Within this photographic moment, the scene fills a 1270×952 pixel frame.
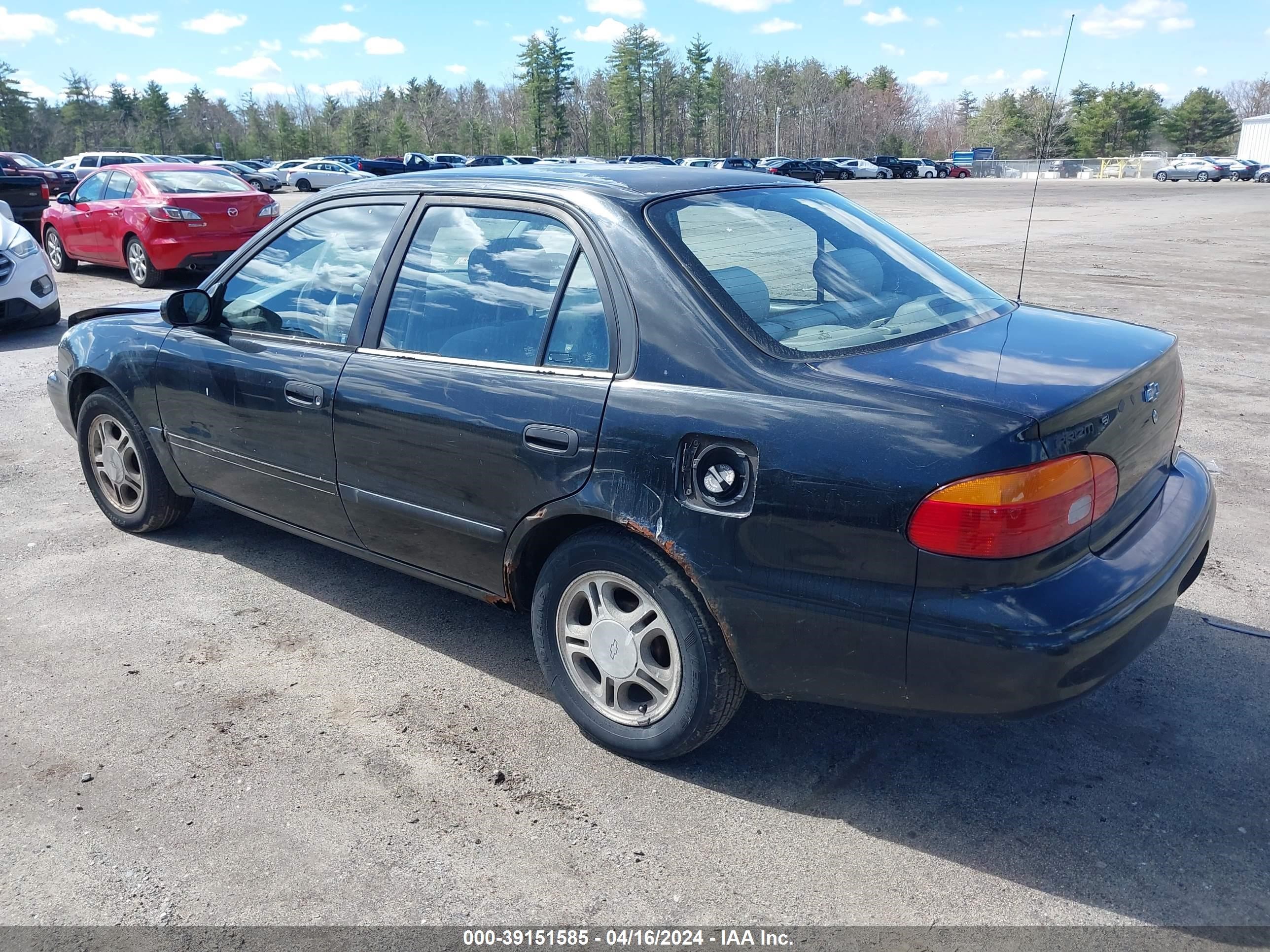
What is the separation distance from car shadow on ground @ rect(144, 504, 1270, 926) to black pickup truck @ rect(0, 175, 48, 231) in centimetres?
1957

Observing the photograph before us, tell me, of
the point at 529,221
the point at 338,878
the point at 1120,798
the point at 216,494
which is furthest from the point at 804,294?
the point at 216,494

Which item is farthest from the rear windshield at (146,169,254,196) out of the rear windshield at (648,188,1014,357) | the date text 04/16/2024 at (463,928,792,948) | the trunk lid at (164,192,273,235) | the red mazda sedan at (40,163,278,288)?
the date text 04/16/2024 at (463,928,792,948)

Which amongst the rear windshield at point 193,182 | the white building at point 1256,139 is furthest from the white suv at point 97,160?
the white building at point 1256,139

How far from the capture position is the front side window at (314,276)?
3.83 m

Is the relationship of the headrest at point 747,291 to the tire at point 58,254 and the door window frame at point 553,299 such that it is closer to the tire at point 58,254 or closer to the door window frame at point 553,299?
the door window frame at point 553,299

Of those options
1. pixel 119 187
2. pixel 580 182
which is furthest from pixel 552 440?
pixel 119 187

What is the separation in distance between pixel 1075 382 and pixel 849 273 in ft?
3.26

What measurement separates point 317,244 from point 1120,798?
3.38 metres

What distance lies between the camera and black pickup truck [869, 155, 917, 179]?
69562mm

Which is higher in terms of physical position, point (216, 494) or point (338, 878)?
point (216, 494)

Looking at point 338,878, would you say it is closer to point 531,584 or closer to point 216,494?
point 531,584

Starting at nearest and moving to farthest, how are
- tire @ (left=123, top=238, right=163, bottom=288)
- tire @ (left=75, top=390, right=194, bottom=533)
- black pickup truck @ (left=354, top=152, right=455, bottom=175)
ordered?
tire @ (left=75, top=390, right=194, bottom=533), tire @ (left=123, top=238, right=163, bottom=288), black pickup truck @ (left=354, top=152, right=455, bottom=175)

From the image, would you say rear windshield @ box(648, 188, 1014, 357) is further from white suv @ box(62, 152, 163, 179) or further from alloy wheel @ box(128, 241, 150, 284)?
white suv @ box(62, 152, 163, 179)

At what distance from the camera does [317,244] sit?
4066mm
